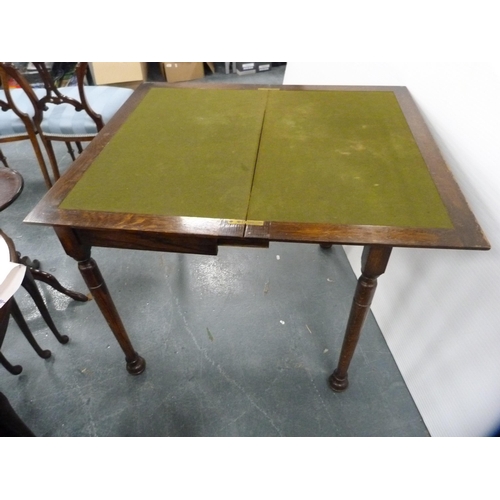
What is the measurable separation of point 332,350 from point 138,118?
3.41 feet

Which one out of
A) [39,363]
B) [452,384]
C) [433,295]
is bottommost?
[39,363]

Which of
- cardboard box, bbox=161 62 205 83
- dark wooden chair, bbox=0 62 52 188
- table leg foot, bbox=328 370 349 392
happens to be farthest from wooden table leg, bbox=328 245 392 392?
cardboard box, bbox=161 62 205 83

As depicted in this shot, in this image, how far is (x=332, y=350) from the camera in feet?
4.29

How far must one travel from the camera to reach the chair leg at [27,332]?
110cm

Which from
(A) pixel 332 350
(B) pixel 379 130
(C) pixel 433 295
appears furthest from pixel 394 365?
(B) pixel 379 130

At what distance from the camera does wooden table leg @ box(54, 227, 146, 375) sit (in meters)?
0.81

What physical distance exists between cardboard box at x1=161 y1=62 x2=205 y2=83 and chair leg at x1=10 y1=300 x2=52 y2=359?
2809mm

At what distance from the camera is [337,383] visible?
1.19 m

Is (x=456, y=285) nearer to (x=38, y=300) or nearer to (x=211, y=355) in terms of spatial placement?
(x=211, y=355)

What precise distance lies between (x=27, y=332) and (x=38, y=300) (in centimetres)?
11

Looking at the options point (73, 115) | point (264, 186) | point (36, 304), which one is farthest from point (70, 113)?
point (264, 186)

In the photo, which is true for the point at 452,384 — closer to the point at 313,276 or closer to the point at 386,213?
the point at 386,213

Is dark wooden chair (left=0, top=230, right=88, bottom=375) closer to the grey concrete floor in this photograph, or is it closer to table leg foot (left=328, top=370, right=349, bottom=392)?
the grey concrete floor

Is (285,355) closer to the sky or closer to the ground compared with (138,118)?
closer to the ground
